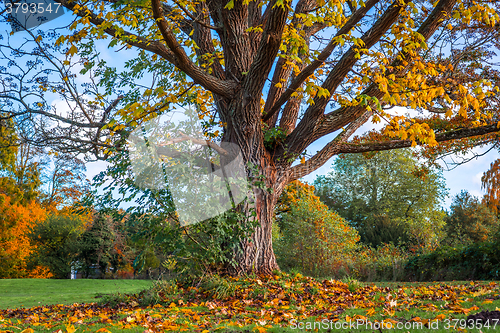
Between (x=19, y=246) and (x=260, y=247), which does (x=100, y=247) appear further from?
(x=260, y=247)

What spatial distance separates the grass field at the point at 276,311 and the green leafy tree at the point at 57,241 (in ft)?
44.1

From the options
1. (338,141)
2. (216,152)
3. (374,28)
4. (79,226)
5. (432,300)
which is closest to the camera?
(432,300)

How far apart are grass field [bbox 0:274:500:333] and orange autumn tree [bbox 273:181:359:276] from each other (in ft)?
15.5

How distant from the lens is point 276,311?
4.13 meters

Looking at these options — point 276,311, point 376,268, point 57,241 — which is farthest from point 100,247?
point 276,311

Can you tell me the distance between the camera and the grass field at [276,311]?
9.53ft

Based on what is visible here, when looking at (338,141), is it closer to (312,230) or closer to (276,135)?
(276,135)

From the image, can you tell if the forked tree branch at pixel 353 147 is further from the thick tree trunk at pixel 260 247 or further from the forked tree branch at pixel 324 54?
the forked tree branch at pixel 324 54

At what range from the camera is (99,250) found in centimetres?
1892

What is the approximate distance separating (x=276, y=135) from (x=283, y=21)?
2.44 meters

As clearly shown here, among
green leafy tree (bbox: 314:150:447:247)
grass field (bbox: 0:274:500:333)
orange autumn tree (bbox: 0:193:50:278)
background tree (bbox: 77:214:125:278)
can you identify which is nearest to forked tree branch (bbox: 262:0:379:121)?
grass field (bbox: 0:274:500:333)

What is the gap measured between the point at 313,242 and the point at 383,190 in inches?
636

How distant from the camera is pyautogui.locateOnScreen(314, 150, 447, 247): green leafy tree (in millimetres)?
22875

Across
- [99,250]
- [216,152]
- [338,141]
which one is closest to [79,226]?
[99,250]
